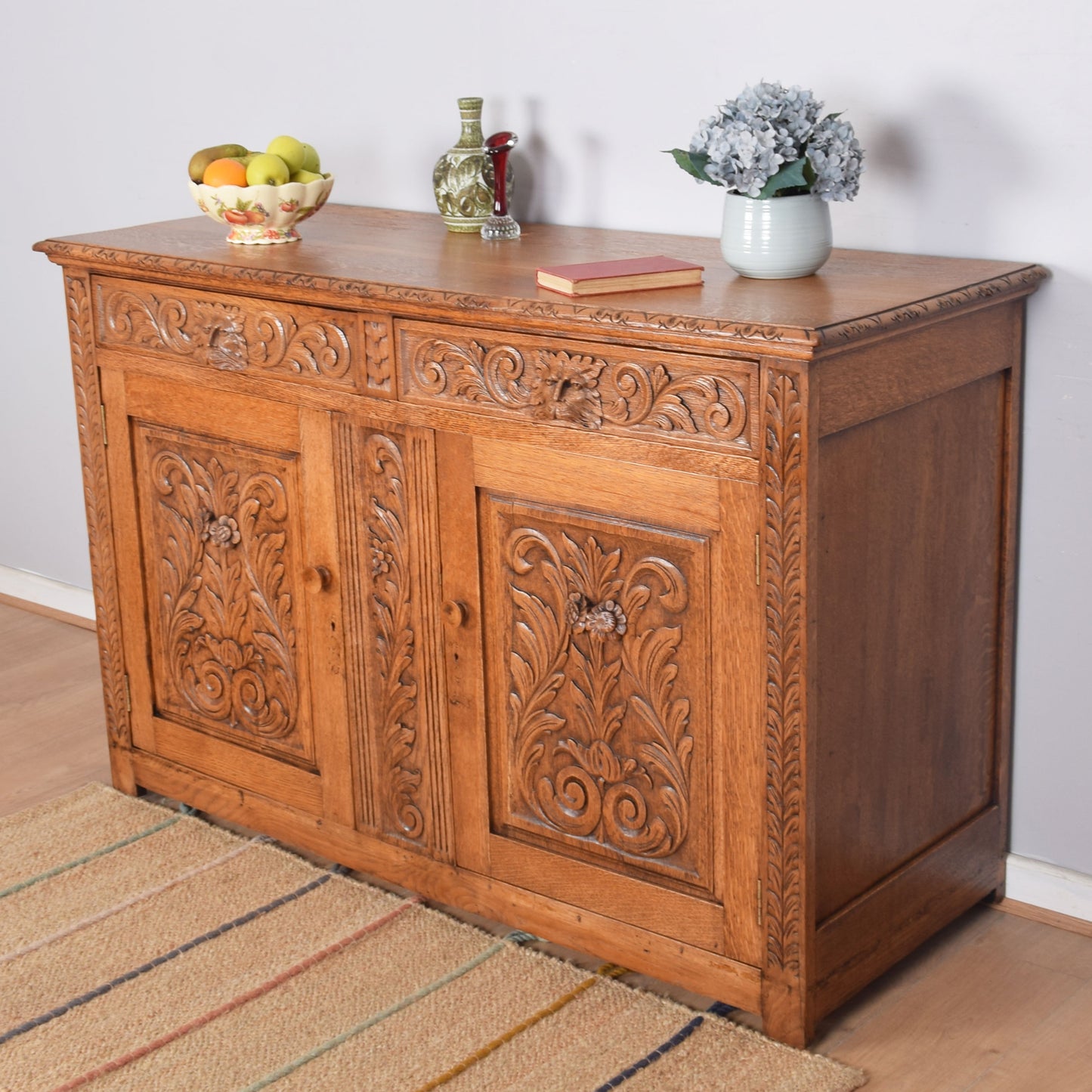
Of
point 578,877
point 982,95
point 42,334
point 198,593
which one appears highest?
point 982,95

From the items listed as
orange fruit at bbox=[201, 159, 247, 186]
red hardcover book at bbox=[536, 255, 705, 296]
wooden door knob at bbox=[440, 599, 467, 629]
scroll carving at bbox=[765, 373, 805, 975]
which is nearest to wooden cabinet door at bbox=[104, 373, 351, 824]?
wooden door knob at bbox=[440, 599, 467, 629]

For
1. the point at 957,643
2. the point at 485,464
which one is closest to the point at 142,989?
the point at 485,464

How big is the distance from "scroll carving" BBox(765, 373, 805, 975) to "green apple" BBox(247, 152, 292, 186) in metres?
1.08

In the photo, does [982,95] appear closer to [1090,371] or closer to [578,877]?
[1090,371]

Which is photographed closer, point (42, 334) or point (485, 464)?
point (485, 464)

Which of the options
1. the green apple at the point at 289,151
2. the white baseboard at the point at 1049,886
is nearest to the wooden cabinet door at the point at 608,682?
the white baseboard at the point at 1049,886

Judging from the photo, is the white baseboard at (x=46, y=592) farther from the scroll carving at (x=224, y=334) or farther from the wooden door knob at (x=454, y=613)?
the wooden door knob at (x=454, y=613)

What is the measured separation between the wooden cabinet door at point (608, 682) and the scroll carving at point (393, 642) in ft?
0.29

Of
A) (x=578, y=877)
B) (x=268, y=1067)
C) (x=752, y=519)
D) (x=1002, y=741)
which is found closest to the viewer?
(x=752, y=519)

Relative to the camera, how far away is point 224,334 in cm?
240

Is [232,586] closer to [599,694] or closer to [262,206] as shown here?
[262,206]

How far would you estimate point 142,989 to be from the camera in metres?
2.23

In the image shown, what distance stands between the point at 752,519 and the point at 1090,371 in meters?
0.61

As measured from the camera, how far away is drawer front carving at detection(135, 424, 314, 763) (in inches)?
97.0
